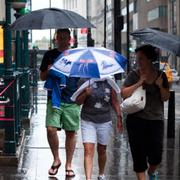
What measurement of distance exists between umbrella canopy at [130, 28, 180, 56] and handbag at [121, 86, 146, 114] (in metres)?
0.54

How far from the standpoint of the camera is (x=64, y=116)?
853cm

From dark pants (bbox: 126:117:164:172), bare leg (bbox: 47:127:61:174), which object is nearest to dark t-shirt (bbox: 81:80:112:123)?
dark pants (bbox: 126:117:164:172)

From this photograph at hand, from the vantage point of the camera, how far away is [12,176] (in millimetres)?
8547

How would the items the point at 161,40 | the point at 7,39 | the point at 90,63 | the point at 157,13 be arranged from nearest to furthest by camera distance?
the point at 161,40 < the point at 90,63 < the point at 7,39 < the point at 157,13

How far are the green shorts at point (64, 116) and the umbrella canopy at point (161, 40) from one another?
1784mm

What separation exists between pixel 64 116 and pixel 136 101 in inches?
72.0

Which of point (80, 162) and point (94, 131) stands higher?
point (94, 131)

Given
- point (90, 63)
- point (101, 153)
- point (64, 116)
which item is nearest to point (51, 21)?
point (64, 116)

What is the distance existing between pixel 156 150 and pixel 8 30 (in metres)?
3.43

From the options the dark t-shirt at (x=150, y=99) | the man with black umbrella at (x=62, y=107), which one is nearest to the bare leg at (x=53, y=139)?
the man with black umbrella at (x=62, y=107)

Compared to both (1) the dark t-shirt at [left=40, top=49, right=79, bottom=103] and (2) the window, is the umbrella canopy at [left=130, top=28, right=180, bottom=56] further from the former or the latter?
(2) the window

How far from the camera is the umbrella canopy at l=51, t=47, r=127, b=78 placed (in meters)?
7.10

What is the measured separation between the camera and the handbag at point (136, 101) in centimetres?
696

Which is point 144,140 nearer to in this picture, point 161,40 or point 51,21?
point 161,40
